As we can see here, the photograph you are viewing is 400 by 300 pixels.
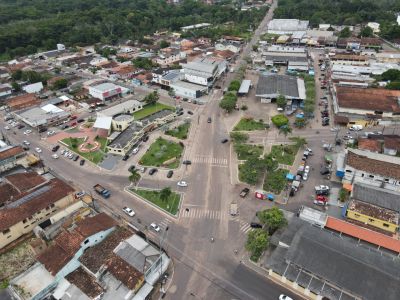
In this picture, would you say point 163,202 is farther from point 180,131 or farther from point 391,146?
point 391,146

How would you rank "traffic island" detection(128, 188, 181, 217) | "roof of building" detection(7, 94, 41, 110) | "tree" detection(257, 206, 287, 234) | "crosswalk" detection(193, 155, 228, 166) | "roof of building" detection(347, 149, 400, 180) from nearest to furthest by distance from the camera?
1. "tree" detection(257, 206, 287, 234)
2. "traffic island" detection(128, 188, 181, 217)
3. "roof of building" detection(347, 149, 400, 180)
4. "crosswalk" detection(193, 155, 228, 166)
5. "roof of building" detection(7, 94, 41, 110)

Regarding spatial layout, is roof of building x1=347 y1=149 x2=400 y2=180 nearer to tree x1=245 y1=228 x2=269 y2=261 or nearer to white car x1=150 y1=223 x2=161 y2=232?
tree x1=245 y1=228 x2=269 y2=261

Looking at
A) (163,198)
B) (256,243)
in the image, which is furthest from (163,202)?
(256,243)

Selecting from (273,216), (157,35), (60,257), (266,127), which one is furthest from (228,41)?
(60,257)

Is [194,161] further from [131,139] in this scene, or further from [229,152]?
[131,139]

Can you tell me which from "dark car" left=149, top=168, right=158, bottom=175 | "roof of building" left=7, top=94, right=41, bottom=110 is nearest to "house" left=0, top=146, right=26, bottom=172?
"dark car" left=149, top=168, right=158, bottom=175
